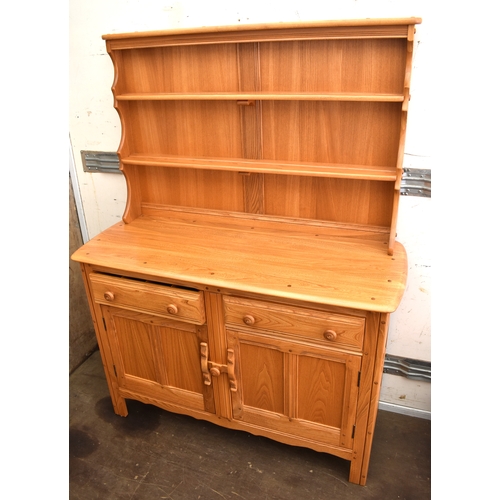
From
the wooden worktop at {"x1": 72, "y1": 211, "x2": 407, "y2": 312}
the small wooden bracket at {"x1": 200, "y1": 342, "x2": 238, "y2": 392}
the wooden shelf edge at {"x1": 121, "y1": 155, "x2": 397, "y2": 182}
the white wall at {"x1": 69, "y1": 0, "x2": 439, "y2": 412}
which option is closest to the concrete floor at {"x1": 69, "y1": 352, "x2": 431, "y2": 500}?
the white wall at {"x1": 69, "y1": 0, "x2": 439, "y2": 412}

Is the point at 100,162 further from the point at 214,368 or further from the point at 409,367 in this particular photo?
the point at 409,367

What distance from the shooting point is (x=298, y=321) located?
5.12 ft

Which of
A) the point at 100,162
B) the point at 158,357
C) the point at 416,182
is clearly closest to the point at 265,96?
the point at 416,182

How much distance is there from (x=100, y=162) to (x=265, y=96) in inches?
42.3

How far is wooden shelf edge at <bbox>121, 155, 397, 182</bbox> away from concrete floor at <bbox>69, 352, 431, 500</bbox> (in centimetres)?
127

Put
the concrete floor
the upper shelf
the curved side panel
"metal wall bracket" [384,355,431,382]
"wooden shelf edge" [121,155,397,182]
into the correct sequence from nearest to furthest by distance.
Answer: the upper shelf < "wooden shelf edge" [121,155,397,182] < the concrete floor < the curved side panel < "metal wall bracket" [384,355,431,382]

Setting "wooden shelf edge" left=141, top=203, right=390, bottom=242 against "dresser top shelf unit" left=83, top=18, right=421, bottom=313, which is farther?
"wooden shelf edge" left=141, top=203, right=390, bottom=242

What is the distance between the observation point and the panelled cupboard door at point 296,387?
1.61 meters

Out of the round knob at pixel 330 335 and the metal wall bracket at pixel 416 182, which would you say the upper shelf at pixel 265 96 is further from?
the round knob at pixel 330 335

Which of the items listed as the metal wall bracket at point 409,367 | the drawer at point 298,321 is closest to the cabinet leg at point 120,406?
the drawer at point 298,321

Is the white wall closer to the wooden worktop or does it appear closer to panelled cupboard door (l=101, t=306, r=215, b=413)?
the wooden worktop

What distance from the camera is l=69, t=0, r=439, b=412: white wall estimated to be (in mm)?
1624

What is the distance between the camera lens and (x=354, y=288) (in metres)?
1.50

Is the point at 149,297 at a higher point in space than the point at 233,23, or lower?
lower
